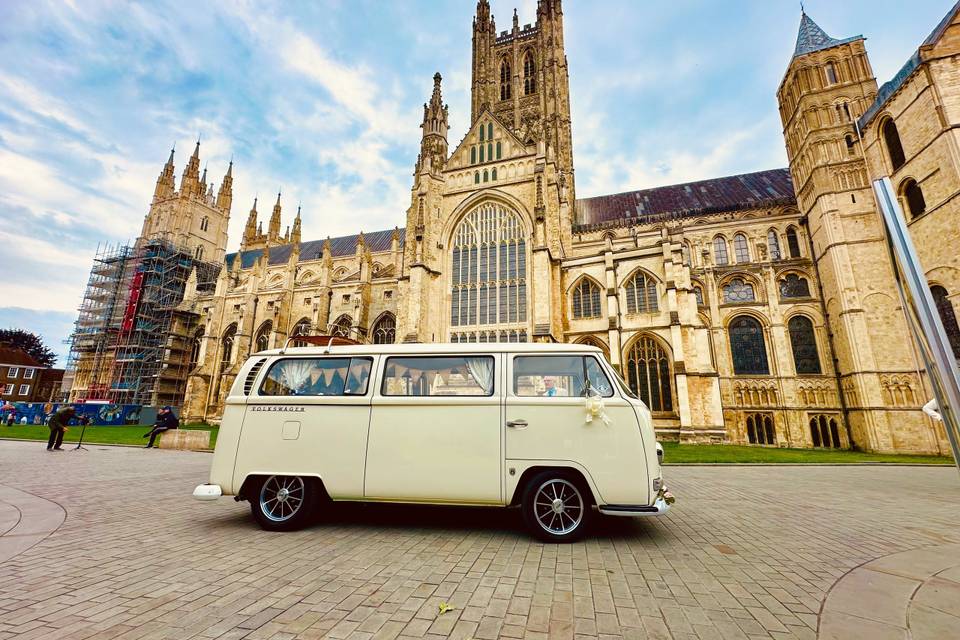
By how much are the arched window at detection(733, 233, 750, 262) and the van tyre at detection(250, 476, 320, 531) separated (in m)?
29.0

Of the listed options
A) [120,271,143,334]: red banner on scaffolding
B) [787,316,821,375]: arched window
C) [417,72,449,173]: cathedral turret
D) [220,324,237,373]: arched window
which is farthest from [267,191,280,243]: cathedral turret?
[787,316,821,375]: arched window

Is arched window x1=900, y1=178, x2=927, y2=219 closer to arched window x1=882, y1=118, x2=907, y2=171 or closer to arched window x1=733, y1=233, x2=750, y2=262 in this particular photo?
arched window x1=882, y1=118, x2=907, y2=171

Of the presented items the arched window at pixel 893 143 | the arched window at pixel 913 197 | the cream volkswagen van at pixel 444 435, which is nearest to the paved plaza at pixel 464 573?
the cream volkswagen van at pixel 444 435

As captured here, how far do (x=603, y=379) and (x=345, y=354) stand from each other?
10.7 ft

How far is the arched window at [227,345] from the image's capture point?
108 ft

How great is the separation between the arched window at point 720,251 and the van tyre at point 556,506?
2660cm

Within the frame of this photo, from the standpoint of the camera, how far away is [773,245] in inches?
969

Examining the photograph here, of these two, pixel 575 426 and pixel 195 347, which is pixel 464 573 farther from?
pixel 195 347

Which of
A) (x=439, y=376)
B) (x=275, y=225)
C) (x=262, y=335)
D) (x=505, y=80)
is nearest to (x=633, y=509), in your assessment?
(x=439, y=376)

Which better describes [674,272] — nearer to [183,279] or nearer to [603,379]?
[603,379]

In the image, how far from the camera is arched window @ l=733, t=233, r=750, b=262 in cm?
2519

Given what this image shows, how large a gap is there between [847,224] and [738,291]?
19.4 ft

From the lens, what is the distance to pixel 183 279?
41531mm

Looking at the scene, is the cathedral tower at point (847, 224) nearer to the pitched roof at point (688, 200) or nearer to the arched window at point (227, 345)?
the pitched roof at point (688, 200)
